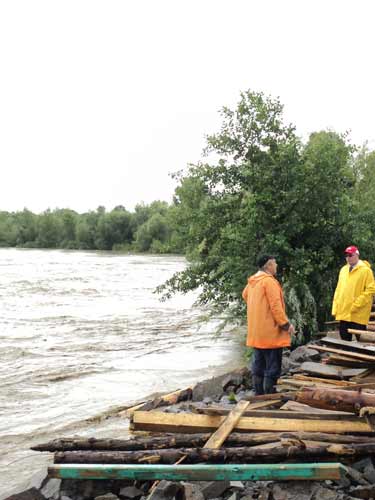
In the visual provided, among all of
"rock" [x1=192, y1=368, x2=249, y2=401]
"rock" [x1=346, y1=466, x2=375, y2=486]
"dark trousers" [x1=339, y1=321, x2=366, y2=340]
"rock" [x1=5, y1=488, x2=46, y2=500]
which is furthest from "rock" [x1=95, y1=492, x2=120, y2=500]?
"dark trousers" [x1=339, y1=321, x2=366, y2=340]

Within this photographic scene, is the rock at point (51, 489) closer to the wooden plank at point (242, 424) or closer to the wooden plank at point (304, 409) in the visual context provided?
the wooden plank at point (242, 424)

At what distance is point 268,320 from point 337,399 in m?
1.69

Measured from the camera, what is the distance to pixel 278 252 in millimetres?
13555

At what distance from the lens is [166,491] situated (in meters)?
4.72

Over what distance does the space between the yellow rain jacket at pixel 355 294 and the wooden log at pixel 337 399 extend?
311cm

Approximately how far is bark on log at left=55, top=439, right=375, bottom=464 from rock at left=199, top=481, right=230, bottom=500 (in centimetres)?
35

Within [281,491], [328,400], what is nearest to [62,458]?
[281,491]

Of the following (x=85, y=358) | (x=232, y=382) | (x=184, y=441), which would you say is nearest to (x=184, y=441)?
(x=184, y=441)

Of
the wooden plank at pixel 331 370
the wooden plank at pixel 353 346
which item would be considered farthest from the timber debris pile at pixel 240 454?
the wooden plank at pixel 353 346

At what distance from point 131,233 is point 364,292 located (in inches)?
3186

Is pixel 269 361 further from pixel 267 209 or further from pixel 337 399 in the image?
pixel 267 209

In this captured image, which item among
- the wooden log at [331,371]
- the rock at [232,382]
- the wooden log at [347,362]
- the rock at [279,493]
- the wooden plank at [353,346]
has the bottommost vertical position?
the rock at [232,382]

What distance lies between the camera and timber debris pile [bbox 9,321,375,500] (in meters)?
4.82

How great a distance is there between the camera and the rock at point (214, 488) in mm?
4820
